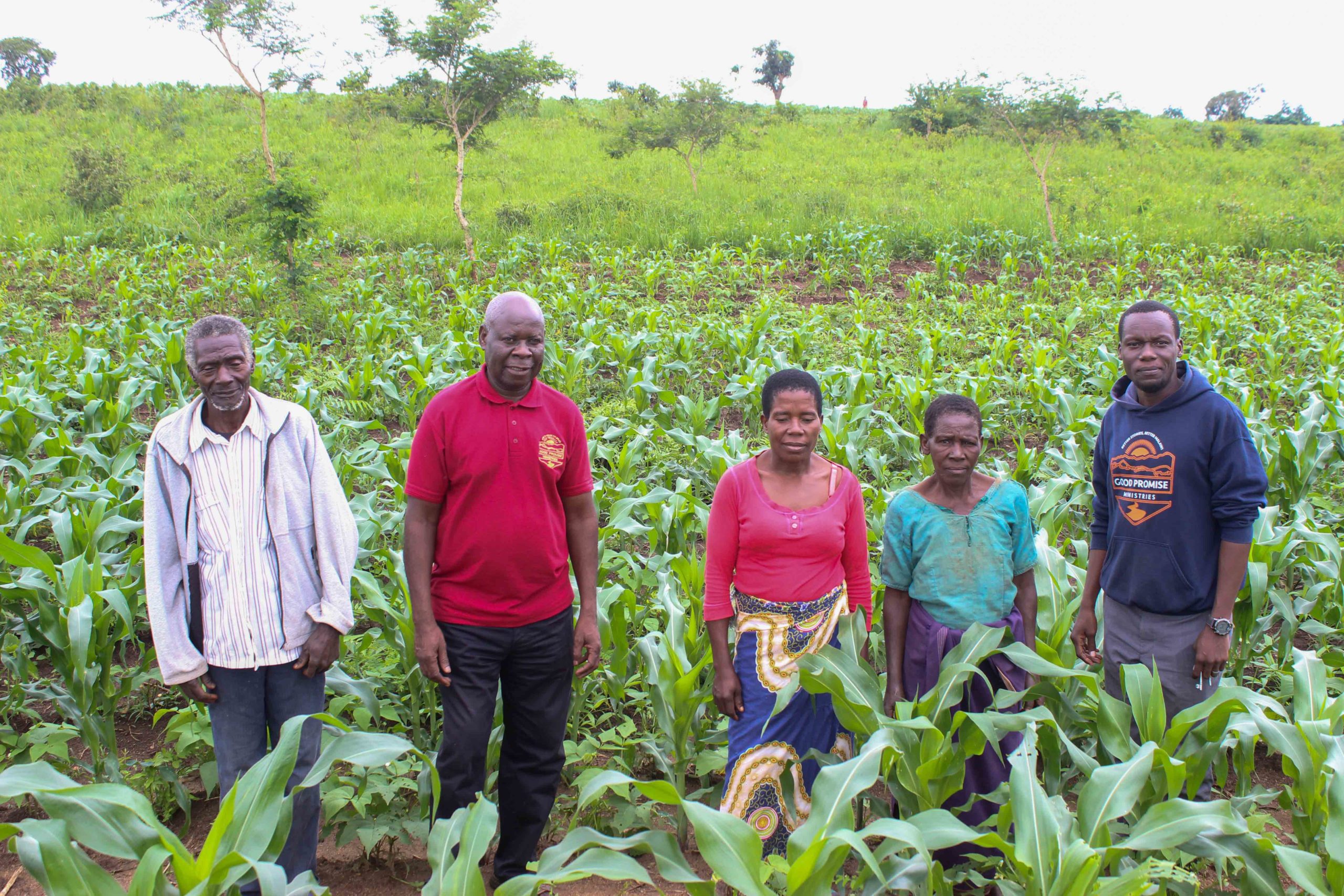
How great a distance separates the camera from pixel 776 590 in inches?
100.0

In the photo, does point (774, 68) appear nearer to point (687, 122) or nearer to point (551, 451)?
point (687, 122)

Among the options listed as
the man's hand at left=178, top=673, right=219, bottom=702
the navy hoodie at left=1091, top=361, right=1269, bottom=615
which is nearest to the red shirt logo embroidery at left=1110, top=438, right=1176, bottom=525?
the navy hoodie at left=1091, top=361, right=1269, bottom=615

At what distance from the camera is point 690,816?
6.18ft

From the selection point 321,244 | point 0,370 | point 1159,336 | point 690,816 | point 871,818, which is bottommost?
point 871,818

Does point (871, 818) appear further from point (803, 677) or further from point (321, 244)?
point (321, 244)

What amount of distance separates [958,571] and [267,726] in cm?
205

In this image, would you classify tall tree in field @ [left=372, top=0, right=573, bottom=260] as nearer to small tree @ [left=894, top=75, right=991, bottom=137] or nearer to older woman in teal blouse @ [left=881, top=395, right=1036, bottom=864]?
small tree @ [left=894, top=75, right=991, bottom=137]

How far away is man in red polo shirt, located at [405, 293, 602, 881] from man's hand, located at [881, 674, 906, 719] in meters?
0.98

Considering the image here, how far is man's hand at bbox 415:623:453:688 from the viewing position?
248cm

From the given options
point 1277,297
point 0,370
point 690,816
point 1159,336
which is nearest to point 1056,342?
point 1277,297

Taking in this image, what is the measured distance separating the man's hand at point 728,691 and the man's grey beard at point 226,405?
4.91 ft

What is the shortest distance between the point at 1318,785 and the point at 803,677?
54.5 inches

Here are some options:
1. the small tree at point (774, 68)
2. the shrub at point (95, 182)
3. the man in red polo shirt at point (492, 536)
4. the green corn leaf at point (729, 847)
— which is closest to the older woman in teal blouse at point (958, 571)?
the green corn leaf at point (729, 847)

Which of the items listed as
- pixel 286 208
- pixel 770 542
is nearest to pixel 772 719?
pixel 770 542
